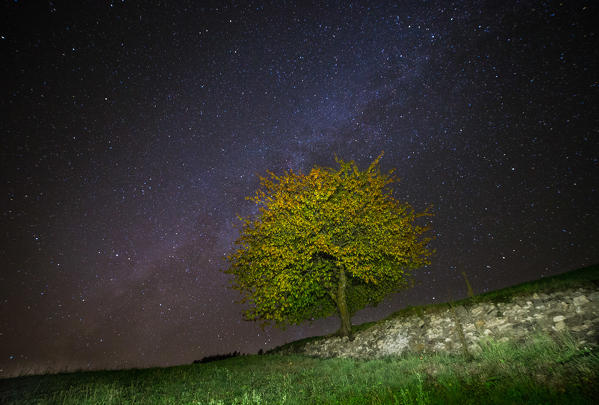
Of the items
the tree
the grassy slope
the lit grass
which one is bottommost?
the lit grass

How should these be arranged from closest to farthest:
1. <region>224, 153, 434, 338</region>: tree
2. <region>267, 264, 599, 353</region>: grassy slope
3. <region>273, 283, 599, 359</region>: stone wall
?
<region>273, 283, 599, 359</region>: stone wall
<region>267, 264, 599, 353</region>: grassy slope
<region>224, 153, 434, 338</region>: tree

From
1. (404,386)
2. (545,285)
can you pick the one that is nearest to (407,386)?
(404,386)

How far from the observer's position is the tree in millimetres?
19641

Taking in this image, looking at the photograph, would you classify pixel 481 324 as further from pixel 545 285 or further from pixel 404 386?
pixel 404 386

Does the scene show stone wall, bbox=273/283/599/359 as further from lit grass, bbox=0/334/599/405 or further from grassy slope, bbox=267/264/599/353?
lit grass, bbox=0/334/599/405

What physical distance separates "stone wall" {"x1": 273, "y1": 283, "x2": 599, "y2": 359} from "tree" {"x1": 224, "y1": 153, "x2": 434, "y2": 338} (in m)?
3.40

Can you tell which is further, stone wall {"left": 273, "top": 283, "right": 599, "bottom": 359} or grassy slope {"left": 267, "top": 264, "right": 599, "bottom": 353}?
grassy slope {"left": 267, "top": 264, "right": 599, "bottom": 353}

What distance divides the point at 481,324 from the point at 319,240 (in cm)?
1013

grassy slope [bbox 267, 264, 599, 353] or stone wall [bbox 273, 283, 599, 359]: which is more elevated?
grassy slope [bbox 267, 264, 599, 353]

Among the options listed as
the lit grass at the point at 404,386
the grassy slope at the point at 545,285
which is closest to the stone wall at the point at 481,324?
the grassy slope at the point at 545,285

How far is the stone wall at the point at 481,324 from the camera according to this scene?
37.8 ft

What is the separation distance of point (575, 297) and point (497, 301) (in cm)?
358

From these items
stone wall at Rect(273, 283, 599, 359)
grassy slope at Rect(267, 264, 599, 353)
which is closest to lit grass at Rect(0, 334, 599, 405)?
stone wall at Rect(273, 283, 599, 359)

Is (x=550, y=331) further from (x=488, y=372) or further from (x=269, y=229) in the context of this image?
(x=269, y=229)
